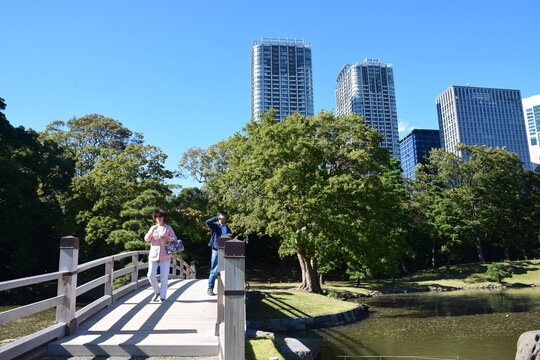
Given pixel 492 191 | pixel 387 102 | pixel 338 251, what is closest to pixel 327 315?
pixel 338 251

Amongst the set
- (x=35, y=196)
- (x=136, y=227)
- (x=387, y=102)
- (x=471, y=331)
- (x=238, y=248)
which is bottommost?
(x=471, y=331)

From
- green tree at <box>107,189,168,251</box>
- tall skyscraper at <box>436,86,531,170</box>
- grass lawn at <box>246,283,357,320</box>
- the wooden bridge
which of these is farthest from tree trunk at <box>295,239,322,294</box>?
tall skyscraper at <box>436,86,531,170</box>

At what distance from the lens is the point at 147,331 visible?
497 centimetres

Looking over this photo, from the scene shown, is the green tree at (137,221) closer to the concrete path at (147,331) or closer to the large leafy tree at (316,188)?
the large leafy tree at (316,188)

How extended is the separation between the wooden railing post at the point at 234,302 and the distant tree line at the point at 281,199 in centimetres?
1324

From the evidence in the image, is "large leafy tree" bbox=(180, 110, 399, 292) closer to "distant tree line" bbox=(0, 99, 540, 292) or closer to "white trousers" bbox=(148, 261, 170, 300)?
"distant tree line" bbox=(0, 99, 540, 292)

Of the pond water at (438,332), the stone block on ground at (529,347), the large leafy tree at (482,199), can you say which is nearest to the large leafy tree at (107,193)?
the pond water at (438,332)

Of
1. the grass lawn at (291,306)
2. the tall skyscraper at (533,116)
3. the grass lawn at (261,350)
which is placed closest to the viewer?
the grass lawn at (261,350)

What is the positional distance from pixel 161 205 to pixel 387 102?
10831 centimetres

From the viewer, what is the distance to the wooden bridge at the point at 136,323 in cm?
343

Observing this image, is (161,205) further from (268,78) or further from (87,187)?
(268,78)

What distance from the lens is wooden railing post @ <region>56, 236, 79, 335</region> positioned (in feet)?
16.0

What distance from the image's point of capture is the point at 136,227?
73.6ft

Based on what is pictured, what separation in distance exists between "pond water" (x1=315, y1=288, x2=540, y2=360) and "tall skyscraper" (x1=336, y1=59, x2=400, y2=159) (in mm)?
105590
